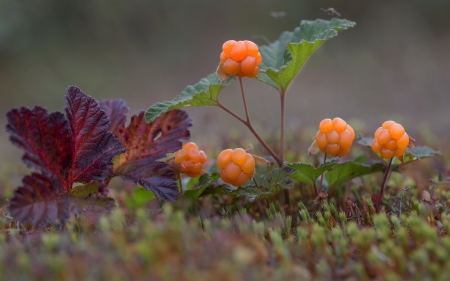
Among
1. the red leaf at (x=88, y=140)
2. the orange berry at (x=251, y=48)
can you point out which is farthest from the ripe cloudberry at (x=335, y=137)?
the red leaf at (x=88, y=140)

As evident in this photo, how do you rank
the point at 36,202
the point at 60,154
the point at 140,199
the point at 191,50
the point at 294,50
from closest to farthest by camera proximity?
the point at 36,202
the point at 60,154
the point at 294,50
the point at 140,199
the point at 191,50

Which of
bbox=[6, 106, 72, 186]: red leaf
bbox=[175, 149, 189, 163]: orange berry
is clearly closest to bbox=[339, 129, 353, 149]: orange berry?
bbox=[175, 149, 189, 163]: orange berry

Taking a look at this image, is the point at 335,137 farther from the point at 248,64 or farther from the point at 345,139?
the point at 248,64

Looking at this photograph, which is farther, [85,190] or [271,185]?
[271,185]

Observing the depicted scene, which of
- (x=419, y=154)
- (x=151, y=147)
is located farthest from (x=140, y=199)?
(x=419, y=154)

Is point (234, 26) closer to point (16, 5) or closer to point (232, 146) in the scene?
point (16, 5)

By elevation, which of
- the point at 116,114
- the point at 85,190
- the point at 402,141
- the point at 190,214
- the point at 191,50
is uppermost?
the point at 191,50

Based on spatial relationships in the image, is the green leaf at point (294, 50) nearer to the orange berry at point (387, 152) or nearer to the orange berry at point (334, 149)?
the orange berry at point (334, 149)

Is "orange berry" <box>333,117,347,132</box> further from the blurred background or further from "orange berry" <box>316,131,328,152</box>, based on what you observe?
the blurred background
